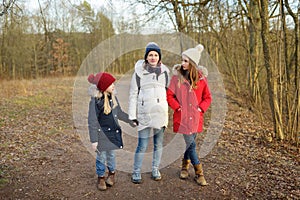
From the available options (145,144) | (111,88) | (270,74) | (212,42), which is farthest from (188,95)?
(212,42)

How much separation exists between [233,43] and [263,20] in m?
5.84

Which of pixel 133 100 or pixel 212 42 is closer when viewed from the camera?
pixel 133 100

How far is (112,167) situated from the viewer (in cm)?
368

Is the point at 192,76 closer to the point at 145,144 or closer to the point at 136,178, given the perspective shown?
the point at 145,144

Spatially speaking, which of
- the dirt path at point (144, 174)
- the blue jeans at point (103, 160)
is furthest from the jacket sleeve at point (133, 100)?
the dirt path at point (144, 174)

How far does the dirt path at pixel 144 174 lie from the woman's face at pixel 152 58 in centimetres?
162

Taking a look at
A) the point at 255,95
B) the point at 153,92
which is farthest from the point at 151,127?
the point at 255,95

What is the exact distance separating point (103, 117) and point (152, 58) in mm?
935

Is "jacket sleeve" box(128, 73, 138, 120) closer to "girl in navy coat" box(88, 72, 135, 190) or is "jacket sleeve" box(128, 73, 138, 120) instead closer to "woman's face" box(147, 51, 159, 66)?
"girl in navy coat" box(88, 72, 135, 190)

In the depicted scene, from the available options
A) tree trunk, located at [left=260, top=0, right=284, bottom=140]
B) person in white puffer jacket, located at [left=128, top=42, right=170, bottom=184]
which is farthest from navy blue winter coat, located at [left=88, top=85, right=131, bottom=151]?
tree trunk, located at [left=260, top=0, right=284, bottom=140]

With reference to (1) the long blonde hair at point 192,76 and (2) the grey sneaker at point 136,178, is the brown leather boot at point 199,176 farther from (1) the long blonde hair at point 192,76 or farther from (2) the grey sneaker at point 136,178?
(1) the long blonde hair at point 192,76

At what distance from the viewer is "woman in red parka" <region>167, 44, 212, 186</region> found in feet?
11.7

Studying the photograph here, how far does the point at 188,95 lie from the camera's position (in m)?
3.61

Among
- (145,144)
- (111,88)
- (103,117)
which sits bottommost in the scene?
(145,144)
